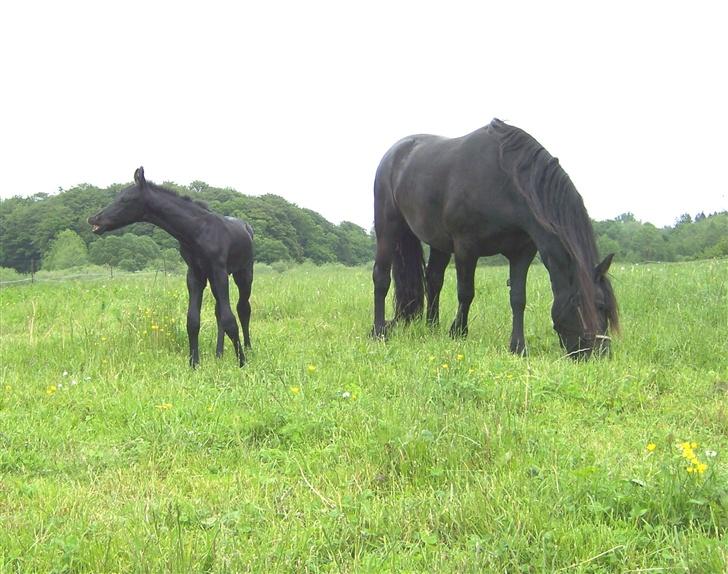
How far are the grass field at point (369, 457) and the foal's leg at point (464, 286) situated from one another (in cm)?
30

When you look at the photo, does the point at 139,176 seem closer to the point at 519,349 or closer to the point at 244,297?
the point at 244,297

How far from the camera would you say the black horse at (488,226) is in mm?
5559

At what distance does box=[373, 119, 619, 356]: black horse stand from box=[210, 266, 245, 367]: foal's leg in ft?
6.39

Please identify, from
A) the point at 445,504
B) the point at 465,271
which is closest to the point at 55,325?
the point at 465,271

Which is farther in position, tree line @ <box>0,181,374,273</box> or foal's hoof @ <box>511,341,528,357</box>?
tree line @ <box>0,181,374,273</box>

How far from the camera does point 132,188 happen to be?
5.99 meters

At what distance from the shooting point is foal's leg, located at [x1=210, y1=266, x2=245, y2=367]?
593cm

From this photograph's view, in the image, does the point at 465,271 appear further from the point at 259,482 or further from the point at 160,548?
the point at 160,548

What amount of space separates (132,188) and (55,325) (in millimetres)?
3844

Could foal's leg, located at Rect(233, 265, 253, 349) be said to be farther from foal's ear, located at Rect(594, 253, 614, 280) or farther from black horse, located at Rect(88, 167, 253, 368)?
foal's ear, located at Rect(594, 253, 614, 280)

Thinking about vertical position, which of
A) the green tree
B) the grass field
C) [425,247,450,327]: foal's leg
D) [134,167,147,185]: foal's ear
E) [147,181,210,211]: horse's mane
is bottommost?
the grass field

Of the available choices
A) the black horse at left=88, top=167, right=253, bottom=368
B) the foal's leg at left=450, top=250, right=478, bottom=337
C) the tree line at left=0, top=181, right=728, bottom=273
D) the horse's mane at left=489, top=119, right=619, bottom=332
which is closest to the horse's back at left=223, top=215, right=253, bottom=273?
the black horse at left=88, top=167, right=253, bottom=368

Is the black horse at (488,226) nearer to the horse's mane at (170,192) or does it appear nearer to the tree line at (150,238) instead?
the horse's mane at (170,192)

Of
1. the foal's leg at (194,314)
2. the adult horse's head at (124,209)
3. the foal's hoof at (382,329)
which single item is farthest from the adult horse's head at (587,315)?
the adult horse's head at (124,209)
